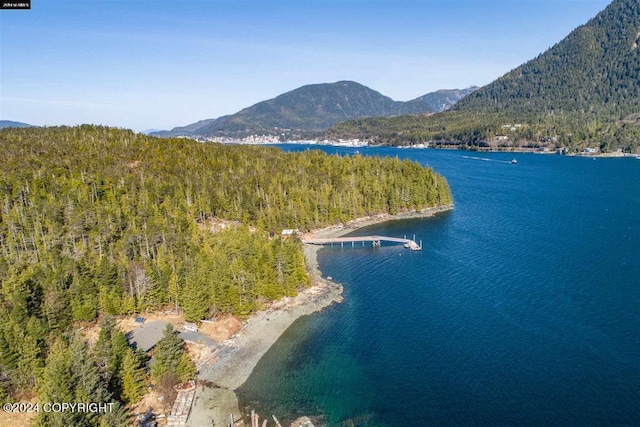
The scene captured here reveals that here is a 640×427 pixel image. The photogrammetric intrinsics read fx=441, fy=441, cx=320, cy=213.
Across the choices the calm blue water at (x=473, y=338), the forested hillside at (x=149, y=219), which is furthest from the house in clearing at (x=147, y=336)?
the calm blue water at (x=473, y=338)

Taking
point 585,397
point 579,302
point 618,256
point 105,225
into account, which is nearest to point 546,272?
point 579,302

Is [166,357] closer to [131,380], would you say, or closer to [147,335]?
[131,380]

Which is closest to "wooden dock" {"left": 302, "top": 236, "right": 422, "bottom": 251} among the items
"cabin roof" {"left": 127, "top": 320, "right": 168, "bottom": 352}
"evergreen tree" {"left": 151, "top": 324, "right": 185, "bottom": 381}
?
"cabin roof" {"left": 127, "top": 320, "right": 168, "bottom": 352}

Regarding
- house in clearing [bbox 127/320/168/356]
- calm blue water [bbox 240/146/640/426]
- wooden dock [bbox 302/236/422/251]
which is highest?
house in clearing [bbox 127/320/168/356]

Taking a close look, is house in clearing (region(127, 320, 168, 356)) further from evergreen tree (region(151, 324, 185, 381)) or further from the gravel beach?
the gravel beach

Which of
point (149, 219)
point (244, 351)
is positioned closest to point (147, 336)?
point (244, 351)

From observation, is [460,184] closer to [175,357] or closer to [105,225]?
[105,225]
